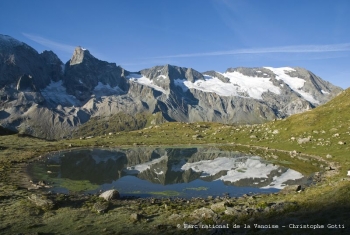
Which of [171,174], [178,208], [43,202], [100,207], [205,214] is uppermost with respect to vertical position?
[205,214]

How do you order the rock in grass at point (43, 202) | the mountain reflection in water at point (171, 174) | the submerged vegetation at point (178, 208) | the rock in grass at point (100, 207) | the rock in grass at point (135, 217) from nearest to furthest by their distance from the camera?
the submerged vegetation at point (178, 208) < the rock in grass at point (135, 217) < the rock in grass at point (100, 207) < the rock in grass at point (43, 202) < the mountain reflection in water at point (171, 174)

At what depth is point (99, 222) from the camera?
2567 cm

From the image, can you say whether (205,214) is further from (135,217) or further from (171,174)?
(171,174)

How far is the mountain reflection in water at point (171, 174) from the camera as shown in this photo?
139 feet

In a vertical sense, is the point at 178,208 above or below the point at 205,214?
below

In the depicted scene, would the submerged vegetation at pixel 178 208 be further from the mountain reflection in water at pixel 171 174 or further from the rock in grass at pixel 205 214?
the mountain reflection in water at pixel 171 174

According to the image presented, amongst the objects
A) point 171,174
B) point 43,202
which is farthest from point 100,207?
point 171,174

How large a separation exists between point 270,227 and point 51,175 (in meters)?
43.1

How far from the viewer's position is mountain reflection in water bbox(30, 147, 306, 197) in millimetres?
42219

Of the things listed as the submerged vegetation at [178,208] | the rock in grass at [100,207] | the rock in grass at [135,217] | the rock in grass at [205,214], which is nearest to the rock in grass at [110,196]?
the submerged vegetation at [178,208]

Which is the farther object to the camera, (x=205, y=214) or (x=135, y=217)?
(x=135, y=217)

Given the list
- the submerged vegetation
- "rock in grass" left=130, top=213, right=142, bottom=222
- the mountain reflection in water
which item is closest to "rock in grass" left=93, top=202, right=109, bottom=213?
the submerged vegetation

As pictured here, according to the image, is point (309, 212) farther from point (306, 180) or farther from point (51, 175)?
point (51, 175)

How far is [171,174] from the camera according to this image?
55031 millimetres
